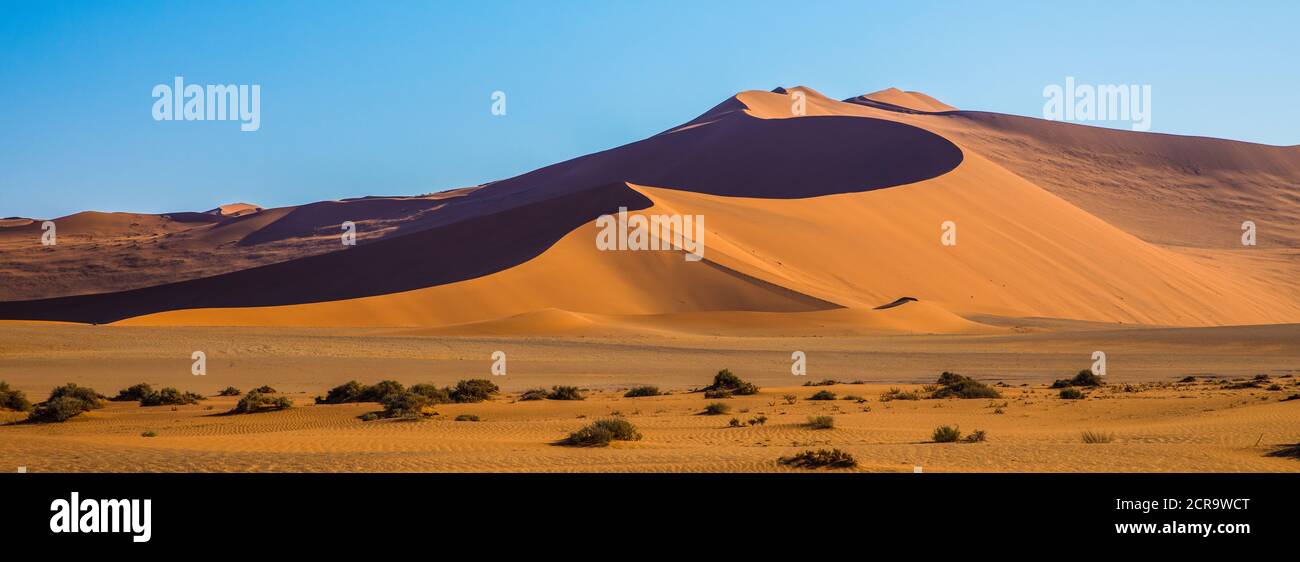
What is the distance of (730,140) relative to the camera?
4070 inches

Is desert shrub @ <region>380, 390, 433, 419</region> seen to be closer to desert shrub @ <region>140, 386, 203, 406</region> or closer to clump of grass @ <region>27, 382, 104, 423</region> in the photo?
clump of grass @ <region>27, 382, 104, 423</region>

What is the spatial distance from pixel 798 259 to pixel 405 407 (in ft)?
136

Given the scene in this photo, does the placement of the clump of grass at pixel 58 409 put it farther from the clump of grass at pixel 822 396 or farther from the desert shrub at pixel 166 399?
the clump of grass at pixel 822 396

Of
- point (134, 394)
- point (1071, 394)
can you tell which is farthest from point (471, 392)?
point (1071, 394)

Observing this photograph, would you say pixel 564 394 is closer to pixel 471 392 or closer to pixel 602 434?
pixel 471 392

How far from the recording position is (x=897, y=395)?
2239 centimetres

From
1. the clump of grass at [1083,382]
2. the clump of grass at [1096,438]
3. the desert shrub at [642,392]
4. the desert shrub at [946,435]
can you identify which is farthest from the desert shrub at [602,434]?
the clump of grass at [1083,382]

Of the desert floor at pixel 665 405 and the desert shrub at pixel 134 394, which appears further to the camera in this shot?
the desert shrub at pixel 134 394

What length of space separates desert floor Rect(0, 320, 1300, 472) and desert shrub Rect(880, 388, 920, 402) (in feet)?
1.59

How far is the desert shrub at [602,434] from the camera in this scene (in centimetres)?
1321

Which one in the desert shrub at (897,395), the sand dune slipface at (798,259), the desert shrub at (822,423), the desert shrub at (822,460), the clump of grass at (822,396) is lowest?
the desert shrub at (897,395)

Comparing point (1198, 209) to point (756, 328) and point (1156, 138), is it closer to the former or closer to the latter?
point (1156, 138)

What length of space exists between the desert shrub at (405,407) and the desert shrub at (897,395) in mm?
8954

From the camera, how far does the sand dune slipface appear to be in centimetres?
4875
